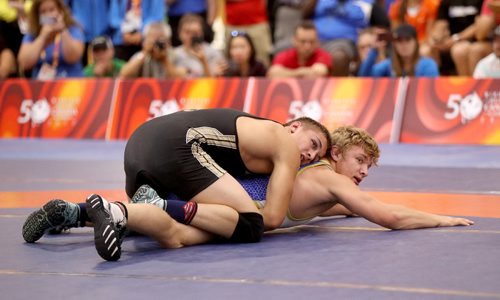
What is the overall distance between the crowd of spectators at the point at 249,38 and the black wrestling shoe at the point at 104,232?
638cm

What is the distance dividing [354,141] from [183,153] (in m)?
0.98

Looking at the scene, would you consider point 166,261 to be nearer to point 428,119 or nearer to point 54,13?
point 428,119

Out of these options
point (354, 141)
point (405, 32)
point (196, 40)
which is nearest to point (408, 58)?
point (405, 32)

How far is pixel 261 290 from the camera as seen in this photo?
329cm

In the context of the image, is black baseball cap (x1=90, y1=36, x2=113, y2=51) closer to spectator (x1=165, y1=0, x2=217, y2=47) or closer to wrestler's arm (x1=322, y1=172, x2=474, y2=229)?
spectator (x1=165, y1=0, x2=217, y2=47)

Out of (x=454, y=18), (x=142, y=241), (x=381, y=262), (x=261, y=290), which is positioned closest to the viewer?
(x=261, y=290)

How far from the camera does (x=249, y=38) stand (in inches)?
429

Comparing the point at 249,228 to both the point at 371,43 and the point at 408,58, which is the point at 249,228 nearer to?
the point at 408,58

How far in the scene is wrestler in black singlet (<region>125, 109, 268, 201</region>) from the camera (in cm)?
436

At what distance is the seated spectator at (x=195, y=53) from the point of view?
11.1m

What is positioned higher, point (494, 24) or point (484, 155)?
point (494, 24)

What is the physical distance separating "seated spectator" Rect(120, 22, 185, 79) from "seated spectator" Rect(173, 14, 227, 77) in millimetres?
185

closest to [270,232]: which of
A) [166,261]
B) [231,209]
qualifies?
[231,209]

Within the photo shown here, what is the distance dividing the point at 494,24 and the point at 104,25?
17.7ft
